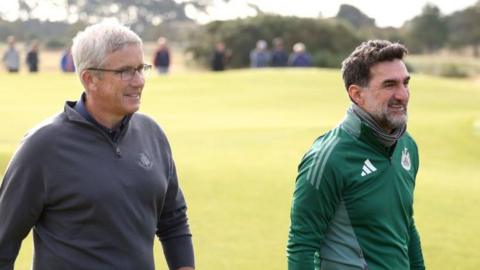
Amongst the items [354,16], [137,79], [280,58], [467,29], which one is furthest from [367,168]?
[354,16]

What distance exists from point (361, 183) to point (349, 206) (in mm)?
105

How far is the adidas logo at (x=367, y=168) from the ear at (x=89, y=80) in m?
1.12

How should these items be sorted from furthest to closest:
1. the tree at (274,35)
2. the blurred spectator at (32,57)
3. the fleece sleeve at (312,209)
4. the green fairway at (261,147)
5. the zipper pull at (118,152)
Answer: the tree at (274,35), the blurred spectator at (32,57), the green fairway at (261,147), the fleece sleeve at (312,209), the zipper pull at (118,152)

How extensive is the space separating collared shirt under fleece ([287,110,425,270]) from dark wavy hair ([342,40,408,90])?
18cm

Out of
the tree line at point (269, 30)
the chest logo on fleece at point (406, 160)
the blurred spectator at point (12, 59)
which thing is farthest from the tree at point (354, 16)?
the chest logo on fleece at point (406, 160)

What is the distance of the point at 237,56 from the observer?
5362cm

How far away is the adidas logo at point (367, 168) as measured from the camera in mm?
3664

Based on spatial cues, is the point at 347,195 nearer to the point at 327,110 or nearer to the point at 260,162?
the point at 260,162

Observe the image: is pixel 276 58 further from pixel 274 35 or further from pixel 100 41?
pixel 100 41

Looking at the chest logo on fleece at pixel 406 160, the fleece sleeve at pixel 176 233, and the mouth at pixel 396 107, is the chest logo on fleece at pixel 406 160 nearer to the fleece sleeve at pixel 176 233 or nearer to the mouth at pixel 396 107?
the mouth at pixel 396 107

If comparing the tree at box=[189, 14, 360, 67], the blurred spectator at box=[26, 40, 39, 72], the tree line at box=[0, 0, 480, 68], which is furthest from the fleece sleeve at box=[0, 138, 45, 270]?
the tree at box=[189, 14, 360, 67]

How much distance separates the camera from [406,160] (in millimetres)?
3875

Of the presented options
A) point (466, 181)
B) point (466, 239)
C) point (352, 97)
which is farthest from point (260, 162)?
point (352, 97)

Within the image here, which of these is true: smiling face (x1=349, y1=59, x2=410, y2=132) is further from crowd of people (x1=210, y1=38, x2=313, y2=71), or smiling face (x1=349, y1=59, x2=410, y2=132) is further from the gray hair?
crowd of people (x1=210, y1=38, x2=313, y2=71)
